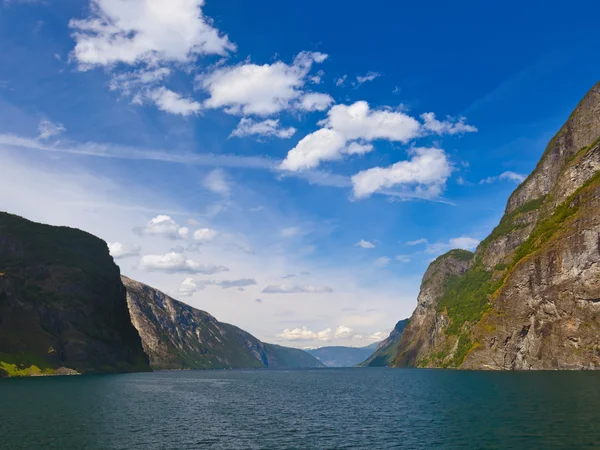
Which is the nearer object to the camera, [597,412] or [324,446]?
[324,446]

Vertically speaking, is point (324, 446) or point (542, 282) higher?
point (542, 282)

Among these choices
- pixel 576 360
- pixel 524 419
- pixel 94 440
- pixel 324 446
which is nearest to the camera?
pixel 324 446

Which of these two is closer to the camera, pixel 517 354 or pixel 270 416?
pixel 270 416

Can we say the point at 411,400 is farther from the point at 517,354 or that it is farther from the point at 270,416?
the point at 517,354

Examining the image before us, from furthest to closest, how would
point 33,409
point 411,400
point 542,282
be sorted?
1. point 542,282
2. point 411,400
3. point 33,409

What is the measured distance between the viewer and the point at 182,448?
168 ft

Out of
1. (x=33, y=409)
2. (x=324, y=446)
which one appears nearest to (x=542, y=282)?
(x=324, y=446)

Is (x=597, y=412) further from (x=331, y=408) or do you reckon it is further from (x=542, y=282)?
(x=542, y=282)

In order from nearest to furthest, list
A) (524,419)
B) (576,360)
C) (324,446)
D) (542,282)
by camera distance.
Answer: (324,446), (524,419), (576,360), (542,282)

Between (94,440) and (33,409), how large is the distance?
39184mm

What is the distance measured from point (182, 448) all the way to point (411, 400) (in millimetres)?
60652

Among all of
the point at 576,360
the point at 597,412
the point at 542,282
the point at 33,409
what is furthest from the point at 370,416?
the point at 542,282

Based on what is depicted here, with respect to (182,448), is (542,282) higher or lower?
higher

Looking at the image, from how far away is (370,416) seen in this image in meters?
73.8
